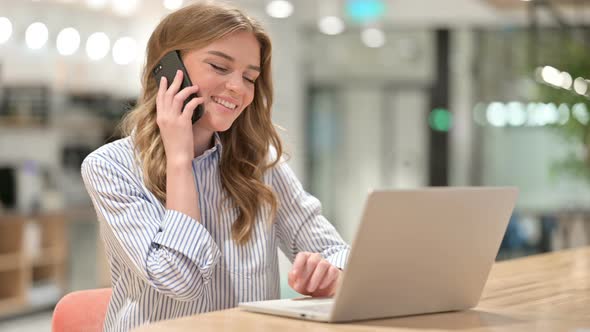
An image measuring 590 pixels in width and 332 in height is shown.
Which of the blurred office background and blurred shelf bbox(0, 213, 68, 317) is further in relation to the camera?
the blurred office background

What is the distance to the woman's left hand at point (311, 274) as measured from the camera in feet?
5.97

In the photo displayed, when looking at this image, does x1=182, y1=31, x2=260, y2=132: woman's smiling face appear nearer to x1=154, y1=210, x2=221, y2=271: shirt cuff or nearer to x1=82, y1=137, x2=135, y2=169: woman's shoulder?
x1=82, y1=137, x2=135, y2=169: woman's shoulder

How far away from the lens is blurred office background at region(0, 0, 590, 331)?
8.60 m

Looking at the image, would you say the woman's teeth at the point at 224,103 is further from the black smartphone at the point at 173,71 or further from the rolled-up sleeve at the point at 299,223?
the rolled-up sleeve at the point at 299,223

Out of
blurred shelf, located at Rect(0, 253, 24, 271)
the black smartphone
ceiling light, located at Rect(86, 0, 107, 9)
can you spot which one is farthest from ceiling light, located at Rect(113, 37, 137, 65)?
the black smartphone

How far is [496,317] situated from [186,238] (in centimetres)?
58

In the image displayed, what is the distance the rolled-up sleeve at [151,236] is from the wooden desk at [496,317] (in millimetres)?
139

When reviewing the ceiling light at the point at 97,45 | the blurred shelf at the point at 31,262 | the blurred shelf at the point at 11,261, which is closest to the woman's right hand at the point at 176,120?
the blurred shelf at the point at 31,262

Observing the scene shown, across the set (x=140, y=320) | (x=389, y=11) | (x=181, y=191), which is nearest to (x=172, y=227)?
(x=181, y=191)

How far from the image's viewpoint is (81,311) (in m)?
1.98

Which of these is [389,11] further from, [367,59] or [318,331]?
[318,331]

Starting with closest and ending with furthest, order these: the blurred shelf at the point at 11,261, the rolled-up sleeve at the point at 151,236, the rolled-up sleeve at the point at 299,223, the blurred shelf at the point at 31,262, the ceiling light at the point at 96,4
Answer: the rolled-up sleeve at the point at 151,236, the rolled-up sleeve at the point at 299,223, the blurred shelf at the point at 11,261, the blurred shelf at the point at 31,262, the ceiling light at the point at 96,4

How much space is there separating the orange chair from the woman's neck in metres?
0.36

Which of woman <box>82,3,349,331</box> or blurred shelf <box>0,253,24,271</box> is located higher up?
woman <box>82,3,349,331</box>
